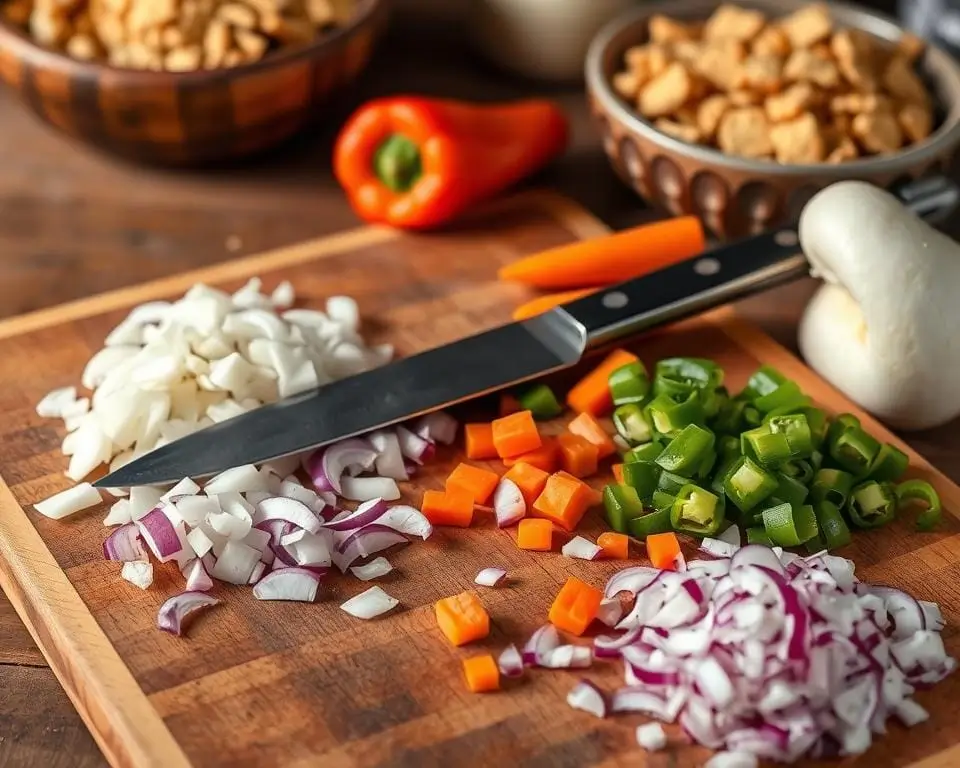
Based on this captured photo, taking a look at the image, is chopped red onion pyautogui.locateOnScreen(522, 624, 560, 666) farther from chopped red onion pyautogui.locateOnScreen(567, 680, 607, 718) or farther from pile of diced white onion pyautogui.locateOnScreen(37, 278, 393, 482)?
pile of diced white onion pyautogui.locateOnScreen(37, 278, 393, 482)

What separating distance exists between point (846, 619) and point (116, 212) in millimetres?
1775

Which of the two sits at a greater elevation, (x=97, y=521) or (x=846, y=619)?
(x=846, y=619)

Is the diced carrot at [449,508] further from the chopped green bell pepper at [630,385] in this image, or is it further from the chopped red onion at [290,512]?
the chopped green bell pepper at [630,385]

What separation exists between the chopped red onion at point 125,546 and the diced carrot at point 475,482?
1.52ft

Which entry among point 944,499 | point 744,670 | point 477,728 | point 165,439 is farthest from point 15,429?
point 944,499

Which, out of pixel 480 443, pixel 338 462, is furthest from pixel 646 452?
pixel 338 462

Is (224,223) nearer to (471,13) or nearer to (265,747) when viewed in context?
(471,13)

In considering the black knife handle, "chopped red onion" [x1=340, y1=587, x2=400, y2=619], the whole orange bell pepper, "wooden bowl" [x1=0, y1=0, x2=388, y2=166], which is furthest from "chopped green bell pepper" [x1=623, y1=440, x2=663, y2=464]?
"wooden bowl" [x1=0, y1=0, x2=388, y2=166]

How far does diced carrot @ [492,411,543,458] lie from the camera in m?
2.06

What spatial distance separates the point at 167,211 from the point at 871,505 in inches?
62.4

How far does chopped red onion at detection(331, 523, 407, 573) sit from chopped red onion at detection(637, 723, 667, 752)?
1.56 ft

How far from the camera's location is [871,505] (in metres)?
1.96

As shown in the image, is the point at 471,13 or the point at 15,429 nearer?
the point at 15,429

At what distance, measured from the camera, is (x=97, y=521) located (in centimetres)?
196
